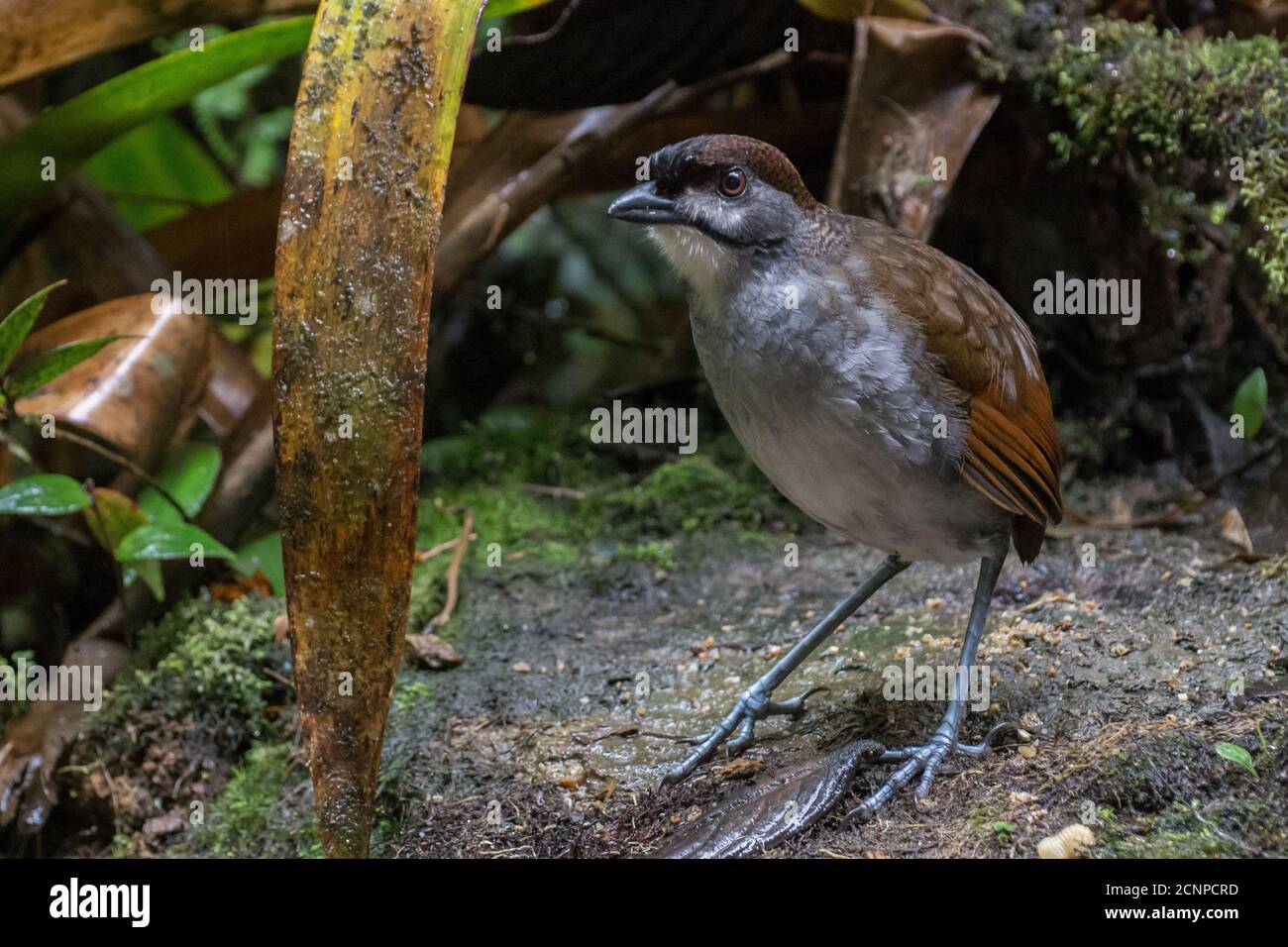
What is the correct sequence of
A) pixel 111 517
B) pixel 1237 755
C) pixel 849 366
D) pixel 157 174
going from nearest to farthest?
1. pixel 1237 755
2. pixel 849 366
3. pixel 111 517
4. pixel 157 174

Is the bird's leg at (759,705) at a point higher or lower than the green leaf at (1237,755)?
higher

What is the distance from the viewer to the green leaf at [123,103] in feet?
11.5

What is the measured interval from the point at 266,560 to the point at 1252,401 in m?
3.59

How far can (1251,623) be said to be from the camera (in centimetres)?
319

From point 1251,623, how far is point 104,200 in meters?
4.32

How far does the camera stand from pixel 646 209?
2.72 metres

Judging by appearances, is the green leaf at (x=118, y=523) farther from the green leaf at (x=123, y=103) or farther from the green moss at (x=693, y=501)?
the green moss at (x=693, y=501)

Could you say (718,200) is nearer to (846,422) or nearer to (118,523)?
(846,422)

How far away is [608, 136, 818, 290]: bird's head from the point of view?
270 centimetres

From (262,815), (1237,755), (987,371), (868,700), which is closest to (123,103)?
(262,815)

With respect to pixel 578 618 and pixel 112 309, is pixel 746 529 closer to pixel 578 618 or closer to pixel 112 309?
pixel 578 618

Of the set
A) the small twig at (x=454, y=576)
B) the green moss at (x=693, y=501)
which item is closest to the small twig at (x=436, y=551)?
the small twig at (x=454, y=576)
